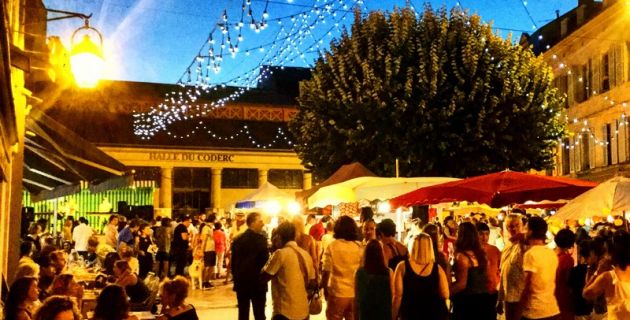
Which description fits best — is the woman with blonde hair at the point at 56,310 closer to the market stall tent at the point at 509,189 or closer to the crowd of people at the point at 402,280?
the crowd of people at the point at 402,280

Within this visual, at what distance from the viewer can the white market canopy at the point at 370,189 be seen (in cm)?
1343

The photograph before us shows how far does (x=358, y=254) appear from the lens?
340 inches

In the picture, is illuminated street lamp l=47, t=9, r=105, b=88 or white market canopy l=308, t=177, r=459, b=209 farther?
white market canopy l=308, t=177, r=459, b=209

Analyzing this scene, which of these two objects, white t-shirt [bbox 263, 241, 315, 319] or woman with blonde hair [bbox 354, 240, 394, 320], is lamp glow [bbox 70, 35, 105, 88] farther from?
woman with blonde hair [bbox 354, 240, 394, 320]

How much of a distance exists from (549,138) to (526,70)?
88.6 inches

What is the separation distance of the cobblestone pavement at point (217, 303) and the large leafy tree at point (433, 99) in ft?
18.8

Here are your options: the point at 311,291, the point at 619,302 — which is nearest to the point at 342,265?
the point at 311,291

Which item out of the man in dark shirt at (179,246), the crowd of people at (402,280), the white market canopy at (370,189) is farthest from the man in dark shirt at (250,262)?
the man in dark shirt at (179,246)

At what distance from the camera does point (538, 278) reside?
6.99 meters

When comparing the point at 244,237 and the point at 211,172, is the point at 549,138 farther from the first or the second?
the point at 211,172

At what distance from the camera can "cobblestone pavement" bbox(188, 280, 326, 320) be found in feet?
44.3

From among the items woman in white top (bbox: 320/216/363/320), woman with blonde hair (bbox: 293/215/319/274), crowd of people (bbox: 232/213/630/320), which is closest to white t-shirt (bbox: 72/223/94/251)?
woman with blonde hair (bbox: 293/215/319/274)

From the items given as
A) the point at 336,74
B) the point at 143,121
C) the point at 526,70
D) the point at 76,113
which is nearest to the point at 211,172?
the point at 143,121

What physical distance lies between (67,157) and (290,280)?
4.20 m
